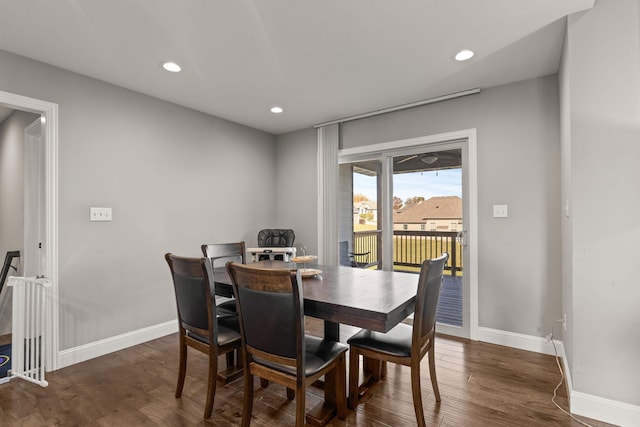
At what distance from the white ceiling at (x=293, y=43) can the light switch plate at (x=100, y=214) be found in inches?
48.2

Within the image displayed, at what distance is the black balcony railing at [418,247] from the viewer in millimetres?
3449

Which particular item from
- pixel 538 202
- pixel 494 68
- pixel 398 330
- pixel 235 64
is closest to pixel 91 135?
pixel 235 64

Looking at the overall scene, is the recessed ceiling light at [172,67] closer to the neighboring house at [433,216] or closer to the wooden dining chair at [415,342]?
the wooden dining chair at [415,342]

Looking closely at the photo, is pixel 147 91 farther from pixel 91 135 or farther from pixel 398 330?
pixel 398 330

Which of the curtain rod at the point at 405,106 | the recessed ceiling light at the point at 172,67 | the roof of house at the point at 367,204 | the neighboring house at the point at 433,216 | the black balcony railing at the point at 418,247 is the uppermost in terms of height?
the recessed ceiling light at the point at 172,67

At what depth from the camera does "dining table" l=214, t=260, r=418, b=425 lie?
161 cm

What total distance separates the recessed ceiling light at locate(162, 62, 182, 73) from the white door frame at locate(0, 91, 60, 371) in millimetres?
988

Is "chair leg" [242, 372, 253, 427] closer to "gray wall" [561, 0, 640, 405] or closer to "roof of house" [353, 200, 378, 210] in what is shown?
"gray wall" [561, 0, 640, 405]

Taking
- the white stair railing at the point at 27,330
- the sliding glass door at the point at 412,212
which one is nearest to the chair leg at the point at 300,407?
the white stair railing at the point at 27,330

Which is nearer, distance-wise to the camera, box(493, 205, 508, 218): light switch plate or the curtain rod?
box(493, 205, 508, 218): light switch plate

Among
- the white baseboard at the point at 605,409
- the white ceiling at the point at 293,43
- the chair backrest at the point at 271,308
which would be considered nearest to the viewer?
the chair backrest at the point at 271,308

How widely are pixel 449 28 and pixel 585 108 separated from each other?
102 cm

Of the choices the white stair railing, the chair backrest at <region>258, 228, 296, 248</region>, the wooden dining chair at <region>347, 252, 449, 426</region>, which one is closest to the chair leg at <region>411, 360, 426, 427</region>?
the wooden dining chair at <region>347, 252, 449, 426</region>

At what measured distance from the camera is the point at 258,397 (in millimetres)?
2188
